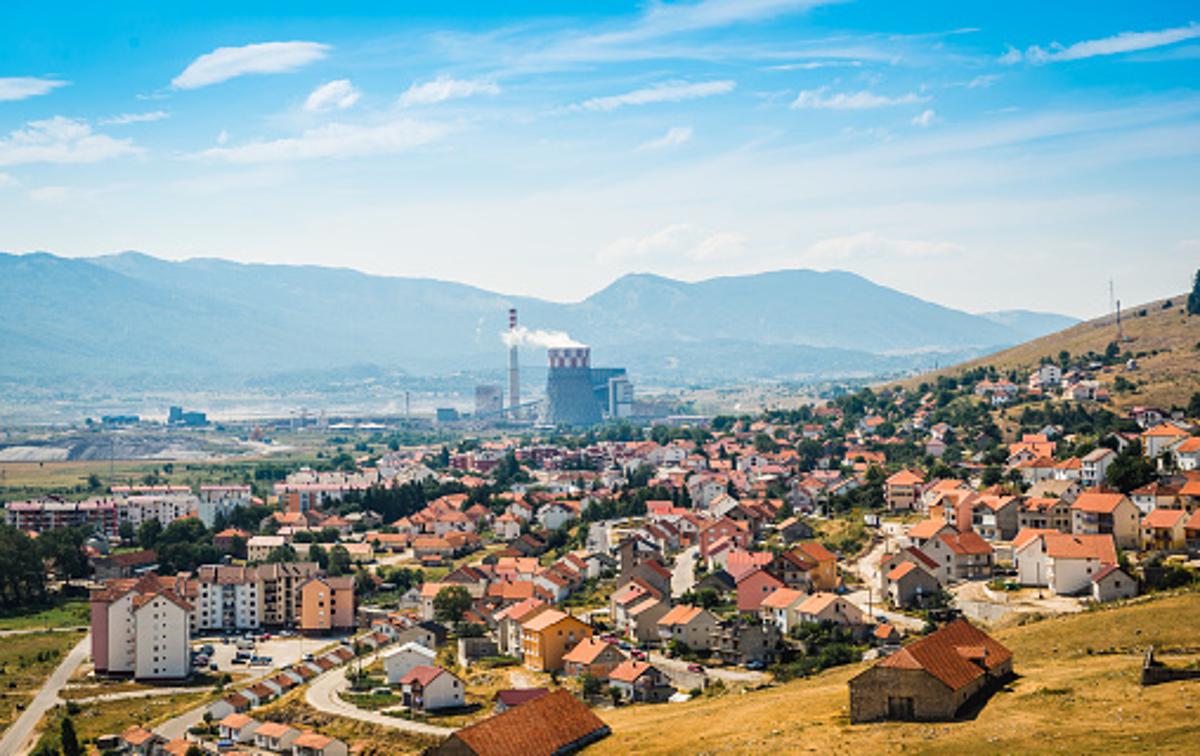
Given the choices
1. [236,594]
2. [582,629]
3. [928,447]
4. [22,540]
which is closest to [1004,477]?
[928,447]

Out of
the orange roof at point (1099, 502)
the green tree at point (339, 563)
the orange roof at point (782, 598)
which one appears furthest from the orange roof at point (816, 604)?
the green tree at point (339, 563)

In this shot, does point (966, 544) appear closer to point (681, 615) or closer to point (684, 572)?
point (681, 615)

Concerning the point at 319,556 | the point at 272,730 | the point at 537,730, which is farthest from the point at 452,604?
the point at 537,730

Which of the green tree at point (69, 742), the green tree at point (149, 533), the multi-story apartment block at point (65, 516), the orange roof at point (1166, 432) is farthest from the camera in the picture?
the multi-story apartment block at point (65, 516)

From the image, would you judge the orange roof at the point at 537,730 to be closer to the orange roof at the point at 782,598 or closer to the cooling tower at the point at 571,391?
the orange roof at the point at 782,598

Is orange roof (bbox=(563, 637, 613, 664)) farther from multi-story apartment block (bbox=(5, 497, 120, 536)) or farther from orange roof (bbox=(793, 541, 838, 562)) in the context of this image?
multi-story apartment block (bbox=(5, 497, 120, 536))

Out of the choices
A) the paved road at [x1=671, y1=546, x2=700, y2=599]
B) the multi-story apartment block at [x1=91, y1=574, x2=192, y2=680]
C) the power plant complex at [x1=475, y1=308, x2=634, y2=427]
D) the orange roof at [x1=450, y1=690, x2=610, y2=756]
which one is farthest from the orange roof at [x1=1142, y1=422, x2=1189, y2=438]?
the power plant complex at [x1=475, y1=308, x2=634, y2=427]
